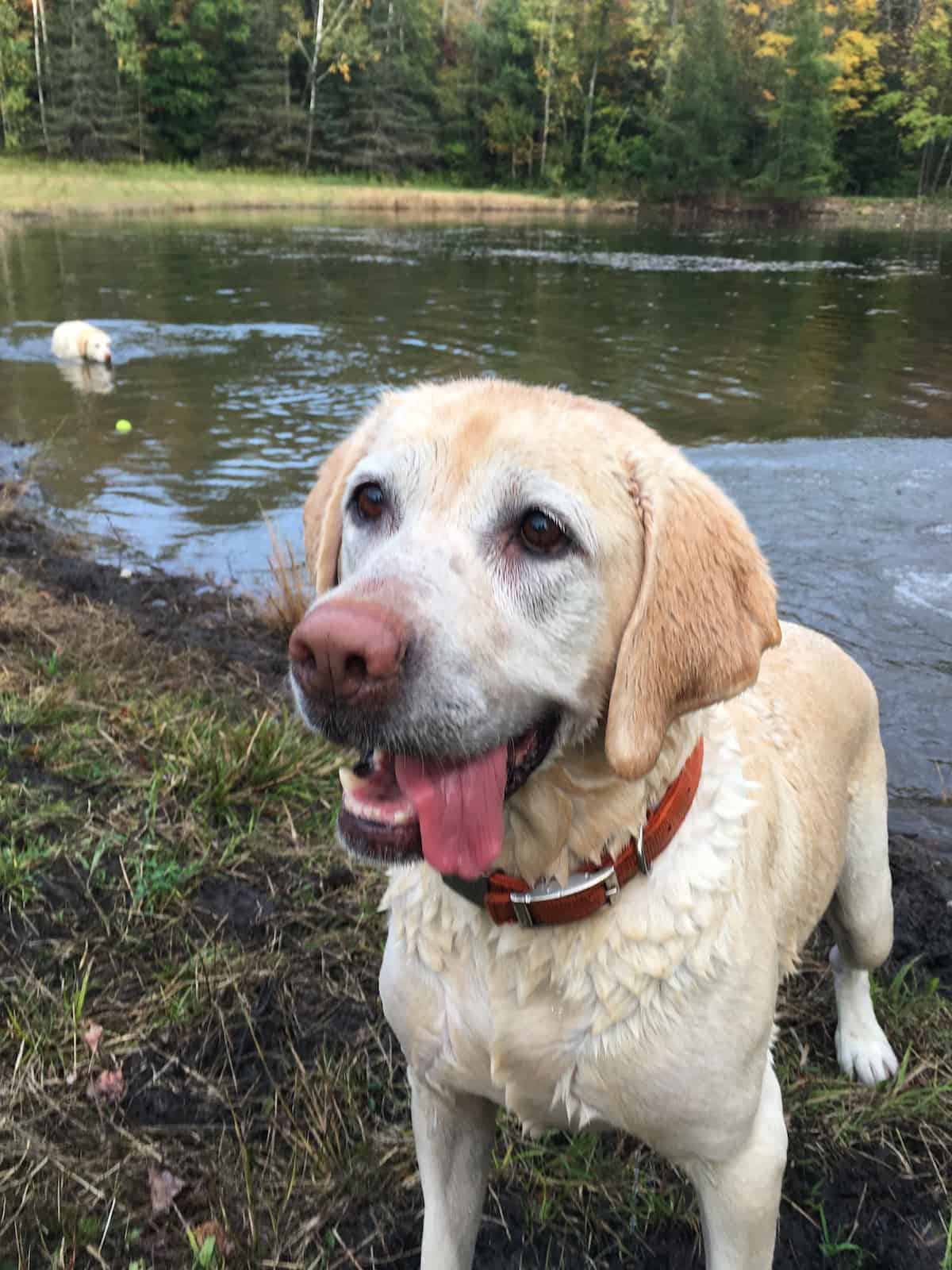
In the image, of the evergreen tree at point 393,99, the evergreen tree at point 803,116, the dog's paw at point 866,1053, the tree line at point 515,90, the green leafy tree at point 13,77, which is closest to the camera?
the dog's paw at point 866,1053

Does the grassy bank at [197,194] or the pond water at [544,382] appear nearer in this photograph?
the pond water at [544,382]

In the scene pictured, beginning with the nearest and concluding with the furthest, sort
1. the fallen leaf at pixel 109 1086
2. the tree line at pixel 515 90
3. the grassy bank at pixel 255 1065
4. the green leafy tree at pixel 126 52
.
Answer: the grassy bank at pixel 255 1065 → the fallen leaf at pixel 109 1086 → the green leafy tree at pixel 126 52 → the tree line at pixel 515 90

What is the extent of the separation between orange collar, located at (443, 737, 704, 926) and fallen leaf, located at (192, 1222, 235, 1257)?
43.2 inches

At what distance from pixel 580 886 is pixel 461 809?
1.05 feet

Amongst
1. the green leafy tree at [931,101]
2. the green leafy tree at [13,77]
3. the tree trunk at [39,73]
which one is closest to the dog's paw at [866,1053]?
the green leafy tree at [13,77]

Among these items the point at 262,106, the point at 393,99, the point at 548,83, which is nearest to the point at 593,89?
the point at 548,83

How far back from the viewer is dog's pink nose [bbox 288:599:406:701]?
5.56 feet

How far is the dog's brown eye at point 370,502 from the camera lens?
2.24m

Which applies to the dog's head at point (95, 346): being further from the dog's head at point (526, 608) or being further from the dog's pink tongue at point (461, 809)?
the dog's pink tongue at point (461, 809)

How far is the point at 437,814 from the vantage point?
1962 mm

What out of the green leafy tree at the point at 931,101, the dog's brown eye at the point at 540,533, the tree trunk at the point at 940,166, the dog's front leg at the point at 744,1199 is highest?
the green leafy tree at the point at 931,101

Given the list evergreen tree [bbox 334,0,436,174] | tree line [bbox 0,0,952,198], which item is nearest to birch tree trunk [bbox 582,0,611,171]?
tree line [bbox 0,0,952,198]

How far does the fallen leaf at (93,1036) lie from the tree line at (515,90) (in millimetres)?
61980

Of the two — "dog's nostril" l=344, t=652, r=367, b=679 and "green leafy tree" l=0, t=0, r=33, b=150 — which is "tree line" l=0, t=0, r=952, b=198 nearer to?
"green leafy tree" l=0, t=0, r=33, b=150
